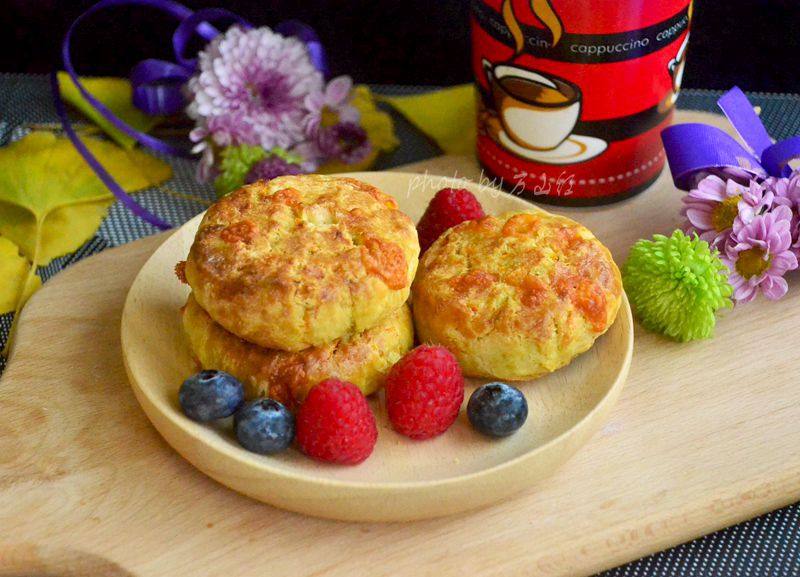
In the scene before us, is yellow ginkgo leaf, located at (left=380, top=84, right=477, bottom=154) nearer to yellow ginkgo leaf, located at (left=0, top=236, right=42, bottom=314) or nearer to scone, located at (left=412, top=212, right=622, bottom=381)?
scone, located at (left=412, top=212, right=622, bottom=381)

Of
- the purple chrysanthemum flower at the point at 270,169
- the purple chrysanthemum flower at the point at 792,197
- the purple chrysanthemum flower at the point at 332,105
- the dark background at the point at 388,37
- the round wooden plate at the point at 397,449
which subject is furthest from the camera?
the dark background at the point at 388,37

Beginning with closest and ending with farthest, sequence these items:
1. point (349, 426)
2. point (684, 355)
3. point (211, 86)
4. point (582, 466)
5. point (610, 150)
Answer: point (349, 426) → point (582, 466) → point (684, 355) → point (610, 150) → point (211, 86)

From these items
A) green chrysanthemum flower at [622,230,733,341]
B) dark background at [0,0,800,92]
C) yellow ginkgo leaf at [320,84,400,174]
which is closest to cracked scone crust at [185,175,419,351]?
green chrysanthemum flower at [622,230,733,341]

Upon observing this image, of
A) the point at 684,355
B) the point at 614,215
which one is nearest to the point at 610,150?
the point at 614,215

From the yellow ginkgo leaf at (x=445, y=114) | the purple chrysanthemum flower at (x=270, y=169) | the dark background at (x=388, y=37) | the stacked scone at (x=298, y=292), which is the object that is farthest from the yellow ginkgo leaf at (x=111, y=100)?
the stacked scone at (x=298, y=292)

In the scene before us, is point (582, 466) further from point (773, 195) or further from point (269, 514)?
point (773, 195)

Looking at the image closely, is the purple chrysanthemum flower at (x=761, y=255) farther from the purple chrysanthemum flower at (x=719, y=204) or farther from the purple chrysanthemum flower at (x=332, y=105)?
the purple chrysanthemum flower at (x=332, y=105)
